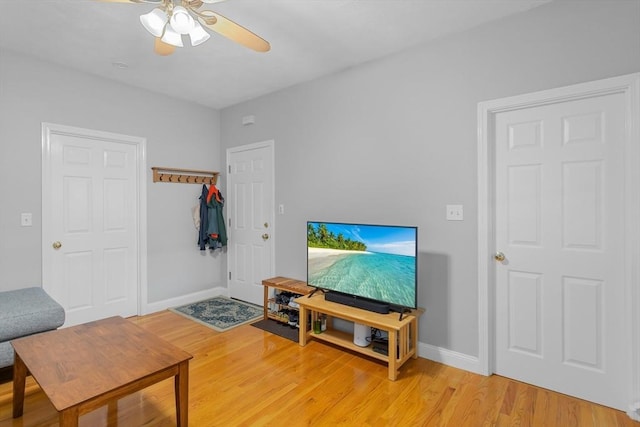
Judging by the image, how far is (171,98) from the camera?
3.88m

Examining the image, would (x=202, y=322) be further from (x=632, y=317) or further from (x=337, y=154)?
(x=632, y=317)

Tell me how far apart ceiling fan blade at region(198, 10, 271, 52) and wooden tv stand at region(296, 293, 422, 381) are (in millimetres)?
1983

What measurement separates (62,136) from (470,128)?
3670 millimetres

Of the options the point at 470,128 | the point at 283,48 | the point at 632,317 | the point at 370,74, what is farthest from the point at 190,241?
the point at 632,317

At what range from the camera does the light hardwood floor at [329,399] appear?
190 centimetres

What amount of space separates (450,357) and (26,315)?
10.3ft

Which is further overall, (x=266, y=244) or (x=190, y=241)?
(x=190, y=241)

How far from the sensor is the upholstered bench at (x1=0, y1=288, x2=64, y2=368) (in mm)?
2188

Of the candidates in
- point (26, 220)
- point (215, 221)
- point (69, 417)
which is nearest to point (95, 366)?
point (69, 417)

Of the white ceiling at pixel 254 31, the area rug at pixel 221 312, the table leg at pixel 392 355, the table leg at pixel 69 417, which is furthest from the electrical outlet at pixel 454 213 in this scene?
the table leg at pixel 69 417

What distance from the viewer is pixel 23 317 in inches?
88.8

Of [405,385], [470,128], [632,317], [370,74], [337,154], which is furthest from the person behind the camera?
[337,154]

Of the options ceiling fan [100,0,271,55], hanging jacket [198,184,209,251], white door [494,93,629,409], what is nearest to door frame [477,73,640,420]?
white door [494,93,629,409]

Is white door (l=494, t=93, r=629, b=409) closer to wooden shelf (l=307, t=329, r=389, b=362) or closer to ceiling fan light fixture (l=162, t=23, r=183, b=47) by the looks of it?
wooden shelf (l=307, t=329, r=389, b=362)
